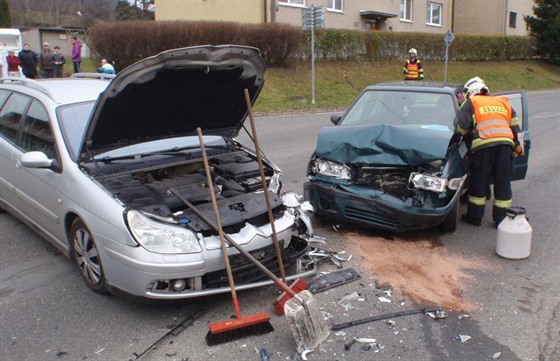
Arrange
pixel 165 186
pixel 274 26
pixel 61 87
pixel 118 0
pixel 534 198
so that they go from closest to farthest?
pixel 165 186
pixel 61 87
pixel 534 198
pixel 274 26
pixel 118 0

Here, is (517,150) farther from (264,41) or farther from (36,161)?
(264,41)

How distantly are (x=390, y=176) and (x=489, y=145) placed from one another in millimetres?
1182

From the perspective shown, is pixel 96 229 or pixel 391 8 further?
pixel 391 8

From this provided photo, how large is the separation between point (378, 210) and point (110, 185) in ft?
8.50

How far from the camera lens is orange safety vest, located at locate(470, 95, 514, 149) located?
573 centimetres

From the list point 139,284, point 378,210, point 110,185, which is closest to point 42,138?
point 110,185

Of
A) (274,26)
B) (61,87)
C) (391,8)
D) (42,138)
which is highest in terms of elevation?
(391,8)

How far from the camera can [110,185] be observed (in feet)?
13.3

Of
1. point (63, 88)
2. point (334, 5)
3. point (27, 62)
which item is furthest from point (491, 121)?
point (334, 5)

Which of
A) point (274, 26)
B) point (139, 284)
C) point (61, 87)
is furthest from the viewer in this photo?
point (274, 26)

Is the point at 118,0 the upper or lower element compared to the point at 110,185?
upper

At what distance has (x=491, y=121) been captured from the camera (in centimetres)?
577

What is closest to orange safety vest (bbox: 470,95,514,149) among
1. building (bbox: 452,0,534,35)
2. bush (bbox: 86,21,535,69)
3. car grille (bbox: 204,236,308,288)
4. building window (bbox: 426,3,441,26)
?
car grille (bbox: 204,236,308,288)

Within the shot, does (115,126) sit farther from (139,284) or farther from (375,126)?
(375,126)
